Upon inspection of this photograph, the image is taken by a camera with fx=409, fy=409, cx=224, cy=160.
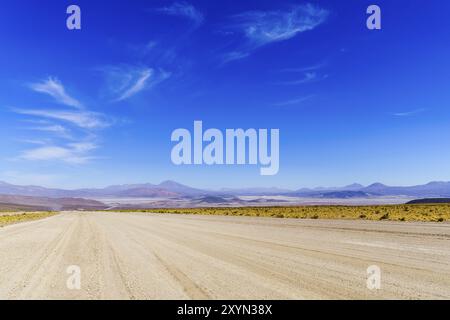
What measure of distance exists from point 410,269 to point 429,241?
7178 mm

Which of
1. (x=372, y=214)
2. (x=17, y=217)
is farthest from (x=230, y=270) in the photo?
(x=17, y=217)

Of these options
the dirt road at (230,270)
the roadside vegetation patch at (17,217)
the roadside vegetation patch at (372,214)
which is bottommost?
the roadside vegetation patch at (17,217)

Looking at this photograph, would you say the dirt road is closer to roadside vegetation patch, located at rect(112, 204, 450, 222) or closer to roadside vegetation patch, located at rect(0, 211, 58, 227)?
roadside vegetation patch, located at rect(112, 204, 450, 222)

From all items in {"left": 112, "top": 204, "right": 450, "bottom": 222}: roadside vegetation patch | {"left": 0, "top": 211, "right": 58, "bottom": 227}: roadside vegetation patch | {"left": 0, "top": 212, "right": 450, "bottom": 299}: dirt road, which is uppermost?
{"left": 0, "top": 212, "right": 450, "bottom": 299}: dirt road

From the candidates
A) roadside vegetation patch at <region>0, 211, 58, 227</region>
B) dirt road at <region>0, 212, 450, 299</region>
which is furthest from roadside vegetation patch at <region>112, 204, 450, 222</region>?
roadside vegetation patch at <region>0, 211, 58, 227</region>

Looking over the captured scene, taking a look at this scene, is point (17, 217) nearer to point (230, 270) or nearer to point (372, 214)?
point (372, 214)

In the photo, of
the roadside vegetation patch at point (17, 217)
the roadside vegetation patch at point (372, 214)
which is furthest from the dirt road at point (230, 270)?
the roadside vegetation patch at point (17, 217)

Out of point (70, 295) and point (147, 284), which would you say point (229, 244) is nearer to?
point (147, 284)

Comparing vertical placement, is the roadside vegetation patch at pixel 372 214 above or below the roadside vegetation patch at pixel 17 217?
above

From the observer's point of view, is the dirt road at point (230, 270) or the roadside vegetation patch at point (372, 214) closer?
the dirt road at point (230, 270)

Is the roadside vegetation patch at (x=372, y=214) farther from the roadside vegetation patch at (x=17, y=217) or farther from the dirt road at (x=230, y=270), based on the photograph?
the roadside vegetation patch at (x=17, y=217)

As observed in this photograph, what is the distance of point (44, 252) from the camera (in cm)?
1462
